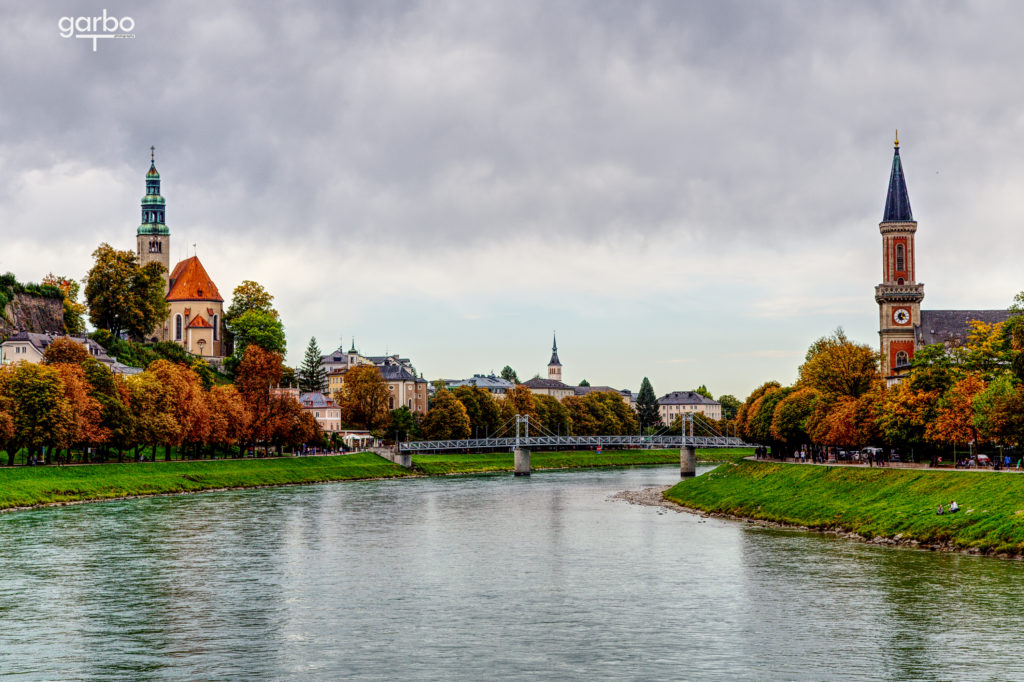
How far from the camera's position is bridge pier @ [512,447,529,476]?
481ft

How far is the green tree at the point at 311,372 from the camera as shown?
189 metres

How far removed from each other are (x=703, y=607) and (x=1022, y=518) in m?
19.6

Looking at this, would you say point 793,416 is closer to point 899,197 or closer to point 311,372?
point 899,197

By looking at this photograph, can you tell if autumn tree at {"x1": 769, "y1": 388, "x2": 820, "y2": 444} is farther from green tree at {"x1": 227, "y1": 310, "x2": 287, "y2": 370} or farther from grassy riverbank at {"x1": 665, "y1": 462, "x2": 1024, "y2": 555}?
green tree at {"x1": 227, "y1": 310, "x2": 287, "y2": 370}

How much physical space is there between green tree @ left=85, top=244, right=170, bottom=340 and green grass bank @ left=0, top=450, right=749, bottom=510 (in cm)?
3659

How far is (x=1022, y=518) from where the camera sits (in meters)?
52.1

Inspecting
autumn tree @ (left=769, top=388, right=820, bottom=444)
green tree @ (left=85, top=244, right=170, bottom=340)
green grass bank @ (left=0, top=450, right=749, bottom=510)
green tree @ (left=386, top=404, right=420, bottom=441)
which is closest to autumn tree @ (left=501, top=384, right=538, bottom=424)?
green grass bank @ (left=0, top=450, right=749, bottom=510)

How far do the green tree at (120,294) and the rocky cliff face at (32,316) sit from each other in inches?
208

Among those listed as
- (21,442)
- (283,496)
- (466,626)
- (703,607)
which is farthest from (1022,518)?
(21,442)

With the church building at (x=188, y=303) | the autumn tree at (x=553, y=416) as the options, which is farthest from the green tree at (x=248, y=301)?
the autumn tree at (x=553, y=416)

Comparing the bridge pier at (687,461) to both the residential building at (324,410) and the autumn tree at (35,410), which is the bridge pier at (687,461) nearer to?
the residential building at (324,410)

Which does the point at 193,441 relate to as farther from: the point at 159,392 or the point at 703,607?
the point at 703,607

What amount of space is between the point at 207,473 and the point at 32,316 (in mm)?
49186

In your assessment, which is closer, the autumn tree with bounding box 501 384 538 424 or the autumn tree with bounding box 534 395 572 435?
the autumn tree with bounding box 501 384 538 424
